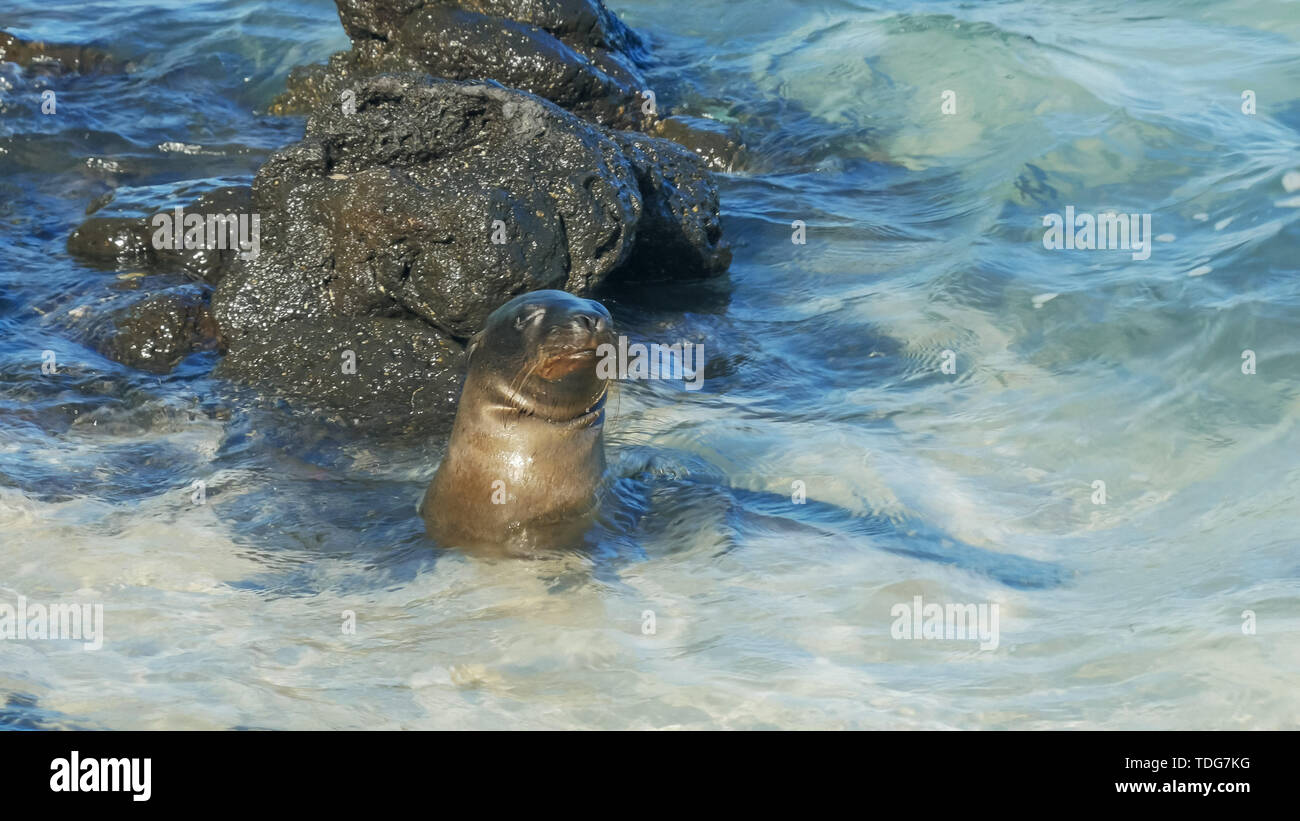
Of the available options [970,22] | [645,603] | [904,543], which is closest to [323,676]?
[645,603]

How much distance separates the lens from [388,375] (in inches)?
271

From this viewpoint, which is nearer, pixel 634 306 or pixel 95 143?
pixel 634 306

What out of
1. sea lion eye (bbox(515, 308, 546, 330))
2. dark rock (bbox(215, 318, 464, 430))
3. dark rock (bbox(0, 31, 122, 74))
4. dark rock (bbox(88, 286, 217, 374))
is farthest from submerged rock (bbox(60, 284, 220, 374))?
dark rock (bbox(0, 31, 122, 74))

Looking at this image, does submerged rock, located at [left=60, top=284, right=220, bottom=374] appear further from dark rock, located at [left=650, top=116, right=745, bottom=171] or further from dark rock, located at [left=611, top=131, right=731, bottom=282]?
dark rock, located at [left=650, top=116, right=745, bottom=171]

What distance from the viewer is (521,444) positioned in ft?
17.6

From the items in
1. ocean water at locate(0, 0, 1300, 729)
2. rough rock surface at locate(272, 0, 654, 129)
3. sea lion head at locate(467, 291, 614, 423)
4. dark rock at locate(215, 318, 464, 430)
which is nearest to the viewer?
ocean water at locate(0, 0, 1300, 729)

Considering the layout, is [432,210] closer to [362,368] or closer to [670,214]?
[362,368]

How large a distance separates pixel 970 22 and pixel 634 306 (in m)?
7.33

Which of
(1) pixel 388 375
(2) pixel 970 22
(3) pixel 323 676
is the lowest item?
(3) pixel 323 676

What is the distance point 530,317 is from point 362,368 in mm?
1970

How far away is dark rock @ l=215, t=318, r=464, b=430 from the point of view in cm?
675

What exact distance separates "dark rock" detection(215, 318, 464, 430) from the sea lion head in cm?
134

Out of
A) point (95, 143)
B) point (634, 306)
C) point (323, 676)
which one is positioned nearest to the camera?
point (323, 676)
